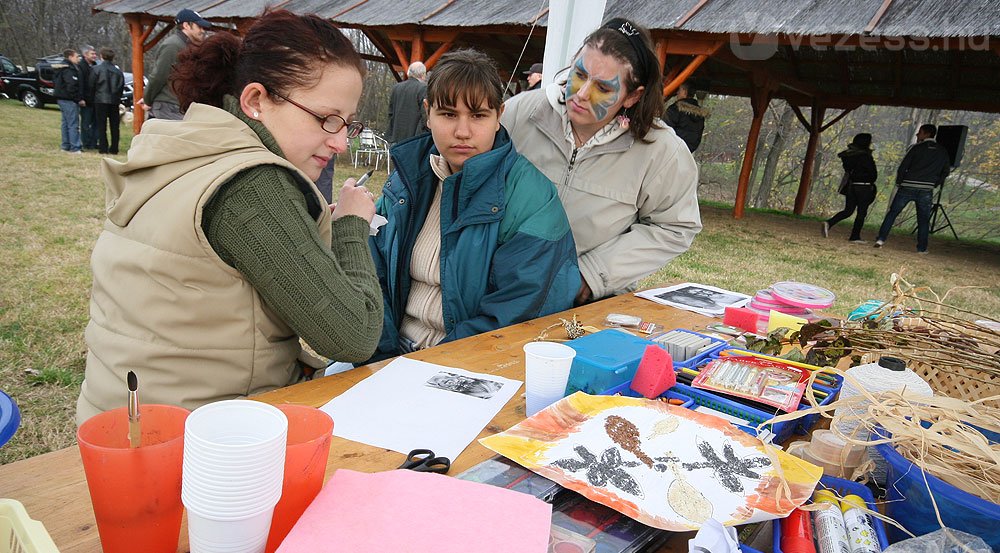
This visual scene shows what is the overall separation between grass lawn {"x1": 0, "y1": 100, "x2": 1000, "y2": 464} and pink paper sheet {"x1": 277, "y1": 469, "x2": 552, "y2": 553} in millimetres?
2235

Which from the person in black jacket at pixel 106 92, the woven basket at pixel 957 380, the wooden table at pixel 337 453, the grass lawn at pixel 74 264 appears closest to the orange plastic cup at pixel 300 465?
the wooden table at pixel 337 453

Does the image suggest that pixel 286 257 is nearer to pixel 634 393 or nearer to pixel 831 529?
pixel 634 393

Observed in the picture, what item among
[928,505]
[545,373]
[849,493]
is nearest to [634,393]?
[545,373]

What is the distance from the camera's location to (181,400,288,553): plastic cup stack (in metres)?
0.60

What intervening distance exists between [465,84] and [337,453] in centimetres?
122

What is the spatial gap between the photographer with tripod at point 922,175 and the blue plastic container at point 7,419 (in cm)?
1136

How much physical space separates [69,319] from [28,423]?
4.01 feet

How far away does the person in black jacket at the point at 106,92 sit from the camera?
1116cm

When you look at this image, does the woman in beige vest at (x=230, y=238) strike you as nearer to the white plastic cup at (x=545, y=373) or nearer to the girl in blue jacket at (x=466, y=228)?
the white plastic cup at (x=545, y=373)

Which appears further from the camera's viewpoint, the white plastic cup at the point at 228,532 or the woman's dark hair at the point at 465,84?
the woman's dark hair at the point at 465,84

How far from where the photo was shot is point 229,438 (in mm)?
664

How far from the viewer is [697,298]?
8.20 feet

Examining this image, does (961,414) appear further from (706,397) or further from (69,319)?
(69,319)

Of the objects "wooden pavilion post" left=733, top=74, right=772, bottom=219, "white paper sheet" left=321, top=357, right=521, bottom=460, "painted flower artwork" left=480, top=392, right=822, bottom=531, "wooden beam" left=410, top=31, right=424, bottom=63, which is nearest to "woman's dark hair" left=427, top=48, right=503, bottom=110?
"white paper sheet" left=321, top=357, right=521, bottom=460
